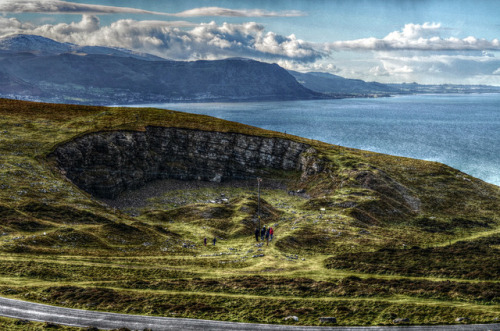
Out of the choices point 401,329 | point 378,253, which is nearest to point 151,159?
point 378,253

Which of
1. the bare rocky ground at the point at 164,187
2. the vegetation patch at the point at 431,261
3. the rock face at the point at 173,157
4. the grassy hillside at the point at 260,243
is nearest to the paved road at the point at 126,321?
the grassy hillside at the point at 260,243

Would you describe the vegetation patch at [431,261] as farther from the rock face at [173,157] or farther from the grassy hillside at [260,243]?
the rock face at [173,157]

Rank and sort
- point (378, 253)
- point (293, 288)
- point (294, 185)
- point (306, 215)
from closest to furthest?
point (293, 288), point (378, 253), point (306, 215), point (294, 185)

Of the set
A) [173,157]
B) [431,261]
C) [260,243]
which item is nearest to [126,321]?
[260,243]

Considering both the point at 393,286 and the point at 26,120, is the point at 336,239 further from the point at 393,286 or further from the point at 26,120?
the point at 26,120

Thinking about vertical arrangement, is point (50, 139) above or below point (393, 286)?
above

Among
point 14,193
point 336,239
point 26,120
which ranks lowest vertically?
point 336,239

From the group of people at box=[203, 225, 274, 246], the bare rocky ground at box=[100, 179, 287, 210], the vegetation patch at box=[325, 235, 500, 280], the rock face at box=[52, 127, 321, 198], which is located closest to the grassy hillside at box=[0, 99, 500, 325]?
the vegetation patch at box=[325, 235, 500, 280]
